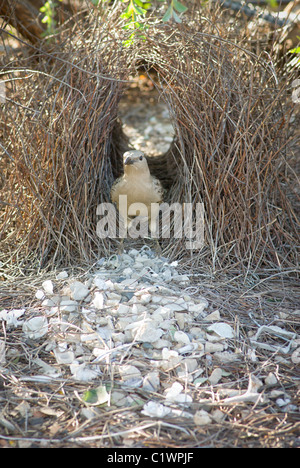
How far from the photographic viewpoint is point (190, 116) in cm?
365

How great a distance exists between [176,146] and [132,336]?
69.6 inches

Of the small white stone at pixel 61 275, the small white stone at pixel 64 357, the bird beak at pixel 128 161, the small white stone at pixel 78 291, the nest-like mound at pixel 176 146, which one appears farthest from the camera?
the bird beak at pixel 128 161

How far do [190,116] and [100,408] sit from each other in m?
2.43

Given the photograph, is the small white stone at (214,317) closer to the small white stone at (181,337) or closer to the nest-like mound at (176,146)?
the small white stone at (181,337)

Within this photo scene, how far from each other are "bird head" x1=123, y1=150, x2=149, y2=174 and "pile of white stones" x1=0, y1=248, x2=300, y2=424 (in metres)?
1.06

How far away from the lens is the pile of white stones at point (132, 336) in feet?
8.11

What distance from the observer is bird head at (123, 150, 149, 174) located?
3877 mm

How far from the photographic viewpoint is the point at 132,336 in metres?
2.78

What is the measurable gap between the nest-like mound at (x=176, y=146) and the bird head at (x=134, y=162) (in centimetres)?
28

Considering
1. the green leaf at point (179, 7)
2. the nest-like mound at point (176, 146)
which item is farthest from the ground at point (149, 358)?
the green leaf at point (179, 7)

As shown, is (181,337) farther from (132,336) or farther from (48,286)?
(48,286)

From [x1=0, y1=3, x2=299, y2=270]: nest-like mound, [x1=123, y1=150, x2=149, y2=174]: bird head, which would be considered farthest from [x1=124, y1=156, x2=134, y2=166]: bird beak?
[x1=0, y1=3, x2=299, y2=270]: nest-like mound

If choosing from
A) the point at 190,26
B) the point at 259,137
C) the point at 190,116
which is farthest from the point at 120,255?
the point at 190,26
